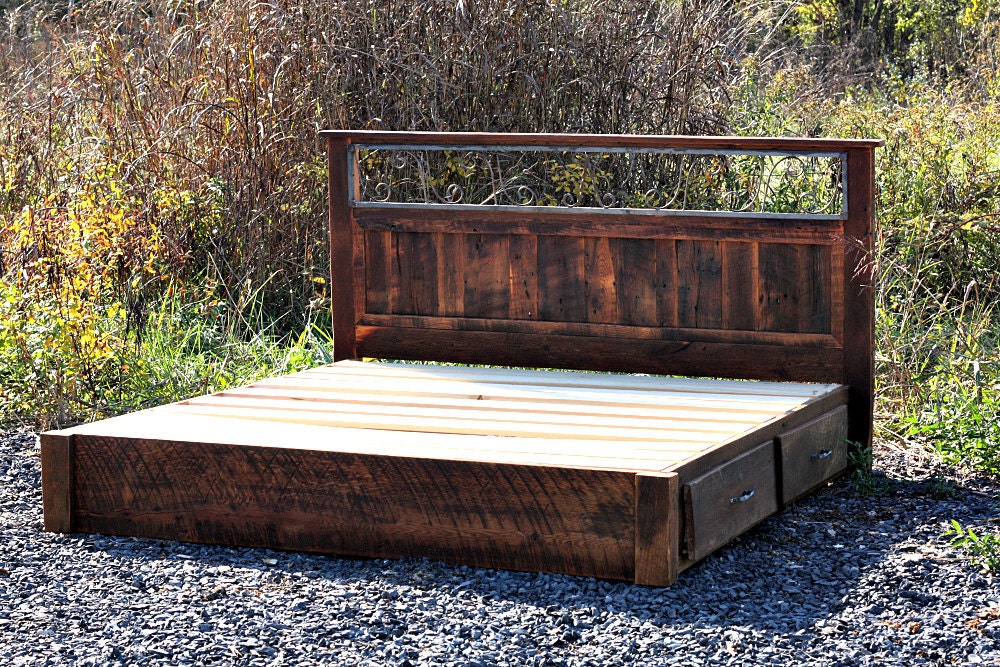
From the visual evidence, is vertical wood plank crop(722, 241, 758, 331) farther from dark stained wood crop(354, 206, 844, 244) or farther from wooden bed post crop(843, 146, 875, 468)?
wooden bed post crop(843, 146, 875, 468)

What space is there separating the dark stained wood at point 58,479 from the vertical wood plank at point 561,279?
73.8 inches

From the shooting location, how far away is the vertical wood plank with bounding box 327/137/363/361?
538 cm

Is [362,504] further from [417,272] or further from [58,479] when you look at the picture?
[417,272]

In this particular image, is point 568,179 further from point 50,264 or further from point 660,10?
point 50,264

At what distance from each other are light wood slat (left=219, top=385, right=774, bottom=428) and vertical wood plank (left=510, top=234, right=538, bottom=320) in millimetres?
716

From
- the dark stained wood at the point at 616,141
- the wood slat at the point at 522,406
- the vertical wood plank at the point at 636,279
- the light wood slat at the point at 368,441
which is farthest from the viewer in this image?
the vertical wood plank at the point at 636,279

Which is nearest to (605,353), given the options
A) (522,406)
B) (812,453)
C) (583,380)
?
(583,380)

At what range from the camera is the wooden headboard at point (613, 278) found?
4.74m

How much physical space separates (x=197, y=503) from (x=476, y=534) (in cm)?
83

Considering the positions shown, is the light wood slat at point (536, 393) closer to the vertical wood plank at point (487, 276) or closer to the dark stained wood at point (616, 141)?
the vertical wood plank at point (487, 276)

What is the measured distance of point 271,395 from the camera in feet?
15.2

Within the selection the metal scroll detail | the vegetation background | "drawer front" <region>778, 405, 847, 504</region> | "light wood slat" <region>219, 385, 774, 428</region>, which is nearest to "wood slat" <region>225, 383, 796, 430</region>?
"light wood slat" <region>219, 385, 774, 428</region>

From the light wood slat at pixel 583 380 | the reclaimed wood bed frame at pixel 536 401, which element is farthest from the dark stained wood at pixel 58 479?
the light wood slat at pixel 583 380

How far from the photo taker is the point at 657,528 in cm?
346
